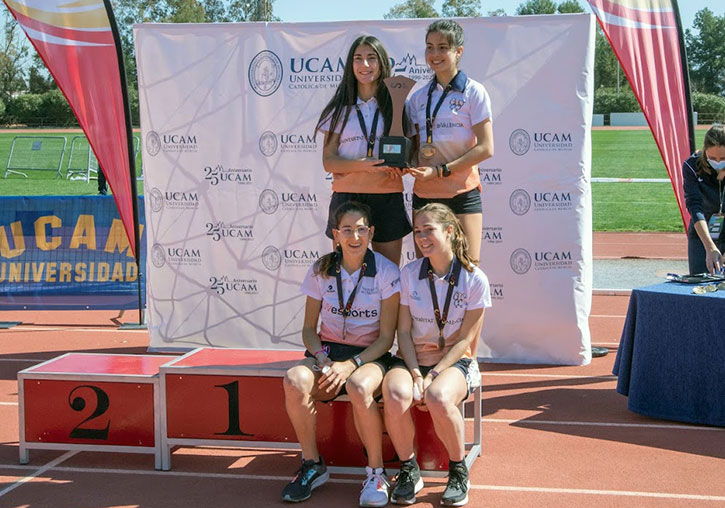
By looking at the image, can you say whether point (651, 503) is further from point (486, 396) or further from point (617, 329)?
point (617, 329)

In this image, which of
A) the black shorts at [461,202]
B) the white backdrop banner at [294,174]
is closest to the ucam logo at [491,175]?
the white backdrop banner at [294,174]

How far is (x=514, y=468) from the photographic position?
477 cm

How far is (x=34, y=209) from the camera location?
9430mm

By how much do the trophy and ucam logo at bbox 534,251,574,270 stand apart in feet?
7.72

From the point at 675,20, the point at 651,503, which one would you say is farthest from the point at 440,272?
the point at 675,20

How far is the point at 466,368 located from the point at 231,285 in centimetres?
347

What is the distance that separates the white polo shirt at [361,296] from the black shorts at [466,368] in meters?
0.21

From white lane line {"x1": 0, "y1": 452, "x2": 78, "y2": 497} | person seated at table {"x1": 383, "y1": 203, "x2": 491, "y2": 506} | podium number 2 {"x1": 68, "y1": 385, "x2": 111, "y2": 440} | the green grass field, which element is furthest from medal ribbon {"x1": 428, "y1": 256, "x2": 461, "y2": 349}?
the green grass field

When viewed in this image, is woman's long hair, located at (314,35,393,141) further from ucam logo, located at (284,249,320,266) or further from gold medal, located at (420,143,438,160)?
ucam logo, located at (284,249,320,266)

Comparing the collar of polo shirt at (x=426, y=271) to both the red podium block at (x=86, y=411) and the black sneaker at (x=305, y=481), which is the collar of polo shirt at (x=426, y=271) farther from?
the red podium block at (x=86, y=411)

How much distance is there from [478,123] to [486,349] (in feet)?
8.70

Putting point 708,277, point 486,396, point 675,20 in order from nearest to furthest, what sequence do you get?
point 708,277, point 486,396, point 675,20

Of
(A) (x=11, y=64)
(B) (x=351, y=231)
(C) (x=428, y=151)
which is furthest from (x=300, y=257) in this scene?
(A) (x=11, y=64)

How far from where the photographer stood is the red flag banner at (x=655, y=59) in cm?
686
